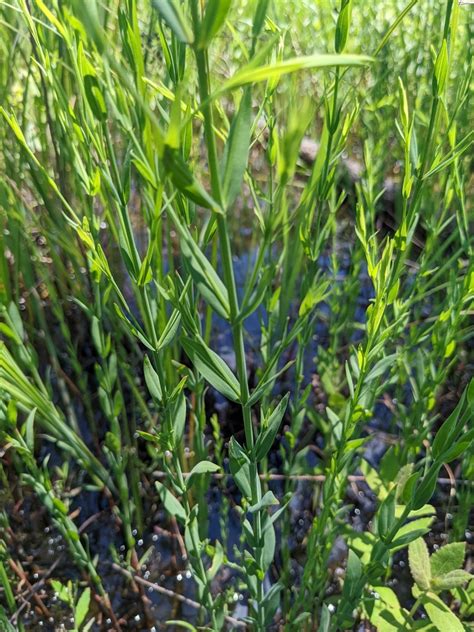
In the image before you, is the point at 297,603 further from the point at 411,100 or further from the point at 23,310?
the point at 411,100

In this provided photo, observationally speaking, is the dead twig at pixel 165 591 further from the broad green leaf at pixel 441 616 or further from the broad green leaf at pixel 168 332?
the broad green leaf at pixel 168 332

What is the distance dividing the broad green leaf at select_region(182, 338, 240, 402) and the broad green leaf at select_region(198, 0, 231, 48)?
20cm

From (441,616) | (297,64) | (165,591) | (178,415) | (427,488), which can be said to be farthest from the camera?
(165,591)

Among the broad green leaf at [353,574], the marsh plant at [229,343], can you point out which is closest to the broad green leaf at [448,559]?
the marsh plant at [229,343]

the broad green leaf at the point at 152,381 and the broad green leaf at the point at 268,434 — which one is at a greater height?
the broad green leaf at the point at 152,381

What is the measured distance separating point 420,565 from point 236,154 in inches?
25.5

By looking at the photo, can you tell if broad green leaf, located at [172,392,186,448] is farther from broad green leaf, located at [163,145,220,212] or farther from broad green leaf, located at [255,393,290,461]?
broad green leaf, located at [163,145,220,212]

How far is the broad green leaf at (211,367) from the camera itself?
43 centimetres

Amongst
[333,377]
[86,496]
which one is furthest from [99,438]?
[333,377]

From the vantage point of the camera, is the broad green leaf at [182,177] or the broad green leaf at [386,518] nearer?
the broad green leaf at [182,177]

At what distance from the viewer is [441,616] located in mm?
732

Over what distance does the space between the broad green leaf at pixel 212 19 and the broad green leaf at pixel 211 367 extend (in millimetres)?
205

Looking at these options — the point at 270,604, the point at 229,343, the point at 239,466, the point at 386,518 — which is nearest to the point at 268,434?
the point at 239,466

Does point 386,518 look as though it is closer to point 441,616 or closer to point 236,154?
point 441,616
